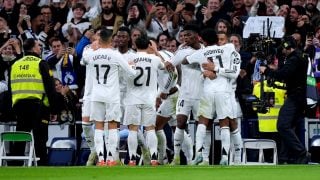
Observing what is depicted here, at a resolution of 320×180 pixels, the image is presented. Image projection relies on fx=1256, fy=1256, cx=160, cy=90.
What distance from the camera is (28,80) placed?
80.4 ft

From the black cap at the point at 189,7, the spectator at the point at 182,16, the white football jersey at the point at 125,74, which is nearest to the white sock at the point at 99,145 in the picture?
the white football jersey at the point at 125,74

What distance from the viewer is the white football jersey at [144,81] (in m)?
23.7

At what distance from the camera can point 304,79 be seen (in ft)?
79.9

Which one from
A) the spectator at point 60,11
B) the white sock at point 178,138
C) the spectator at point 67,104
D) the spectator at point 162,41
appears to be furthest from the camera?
the spectator at point 60,11

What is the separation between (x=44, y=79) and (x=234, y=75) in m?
3.72

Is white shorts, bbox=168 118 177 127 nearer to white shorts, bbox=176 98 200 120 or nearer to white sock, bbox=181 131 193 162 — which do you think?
white sock, bbox=181 131 193 162

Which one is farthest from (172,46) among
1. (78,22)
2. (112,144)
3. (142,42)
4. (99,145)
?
(99,145)

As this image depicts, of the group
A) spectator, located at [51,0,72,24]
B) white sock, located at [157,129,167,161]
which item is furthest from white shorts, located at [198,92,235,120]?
spectator, located at [51,0,72,24]

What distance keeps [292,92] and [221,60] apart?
1828 mm

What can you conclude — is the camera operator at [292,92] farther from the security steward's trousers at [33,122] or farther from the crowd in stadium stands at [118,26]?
the security steward's trousers at [33,122]

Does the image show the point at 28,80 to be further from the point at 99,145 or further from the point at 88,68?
the point at 99,145

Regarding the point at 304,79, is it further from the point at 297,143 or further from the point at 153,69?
the point at 153,69

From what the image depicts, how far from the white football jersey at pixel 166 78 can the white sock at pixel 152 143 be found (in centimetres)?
107

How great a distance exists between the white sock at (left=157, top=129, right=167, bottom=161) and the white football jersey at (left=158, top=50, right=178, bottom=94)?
2.75 feet
